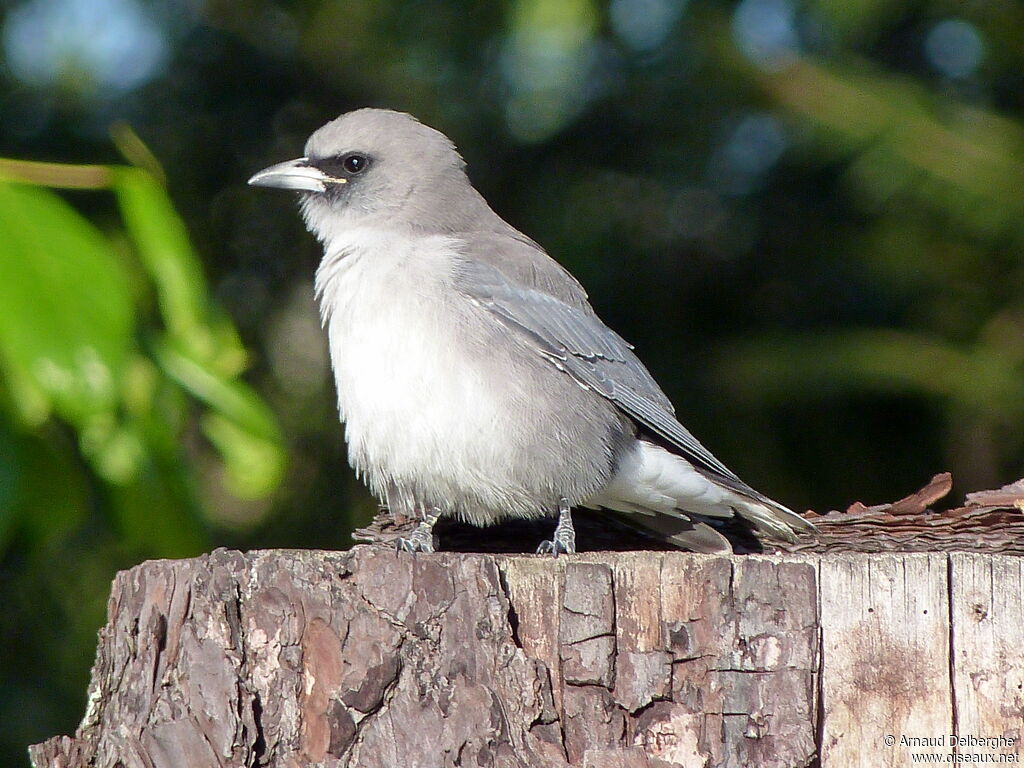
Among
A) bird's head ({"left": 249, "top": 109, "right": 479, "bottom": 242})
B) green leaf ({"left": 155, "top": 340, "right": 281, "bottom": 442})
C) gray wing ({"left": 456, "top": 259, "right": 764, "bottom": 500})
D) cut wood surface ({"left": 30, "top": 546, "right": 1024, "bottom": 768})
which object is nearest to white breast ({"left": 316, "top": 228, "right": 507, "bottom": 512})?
gray wing ({"left": 456, "top": 259, "right": 764, "bottom": 500})

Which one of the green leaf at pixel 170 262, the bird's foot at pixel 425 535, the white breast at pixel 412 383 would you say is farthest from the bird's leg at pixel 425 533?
the green leaf at pixel 170 262

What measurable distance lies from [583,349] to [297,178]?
1363 millimetres

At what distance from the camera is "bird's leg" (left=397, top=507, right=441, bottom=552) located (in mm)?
4454

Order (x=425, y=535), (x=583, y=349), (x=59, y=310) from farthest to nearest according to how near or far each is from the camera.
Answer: (x=583, y=349), (x=425, y=535), (x=59, y=310)

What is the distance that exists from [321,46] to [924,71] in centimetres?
335

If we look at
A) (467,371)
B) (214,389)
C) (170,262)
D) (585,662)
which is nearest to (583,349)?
(467,371)

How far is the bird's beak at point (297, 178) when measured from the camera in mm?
5109

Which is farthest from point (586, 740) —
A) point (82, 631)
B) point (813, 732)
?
point (82, 631)

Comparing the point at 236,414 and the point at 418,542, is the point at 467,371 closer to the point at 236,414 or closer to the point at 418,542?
the point at 418,542

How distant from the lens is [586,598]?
3.11 m

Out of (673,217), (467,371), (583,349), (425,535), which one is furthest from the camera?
(673,217)

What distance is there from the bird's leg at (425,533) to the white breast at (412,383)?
21cm

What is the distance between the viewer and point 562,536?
4.47m

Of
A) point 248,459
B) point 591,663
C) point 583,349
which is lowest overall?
point 591,663
